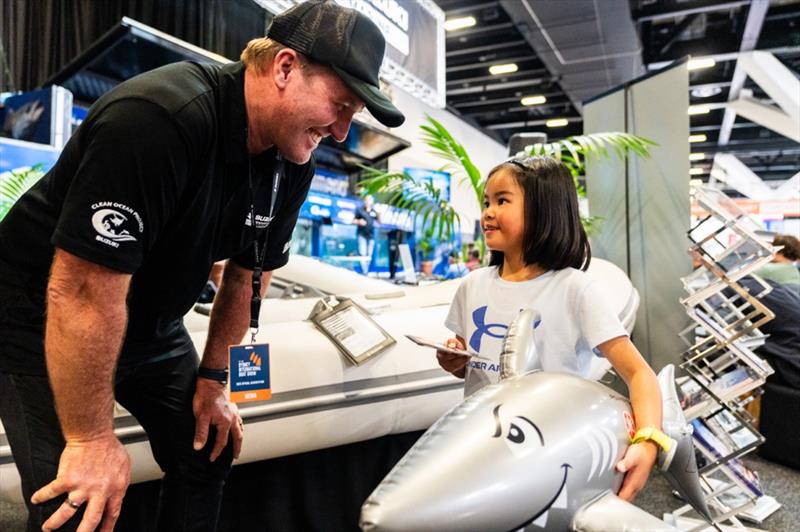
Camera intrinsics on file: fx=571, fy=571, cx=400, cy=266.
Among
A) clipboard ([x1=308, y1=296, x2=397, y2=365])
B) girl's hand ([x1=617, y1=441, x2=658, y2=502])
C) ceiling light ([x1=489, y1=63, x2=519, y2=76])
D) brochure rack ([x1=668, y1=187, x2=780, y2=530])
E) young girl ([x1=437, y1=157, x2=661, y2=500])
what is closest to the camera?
girl's hand ([x1=617, y1=441, x2=658, y2=502])

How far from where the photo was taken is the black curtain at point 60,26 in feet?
11.9

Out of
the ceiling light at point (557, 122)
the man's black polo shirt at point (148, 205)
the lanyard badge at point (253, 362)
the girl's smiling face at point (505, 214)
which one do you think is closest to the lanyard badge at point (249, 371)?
the lanyard badge at point (253, 362)

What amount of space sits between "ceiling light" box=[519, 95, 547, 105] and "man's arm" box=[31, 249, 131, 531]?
1052cm

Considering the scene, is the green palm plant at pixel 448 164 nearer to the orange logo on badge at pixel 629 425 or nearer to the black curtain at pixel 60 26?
the black curtain at pixel 60 26

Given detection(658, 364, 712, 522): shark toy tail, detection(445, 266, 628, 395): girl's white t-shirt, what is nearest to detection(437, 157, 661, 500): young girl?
detection(445, 266, 628, 395): girl's white t-shirt

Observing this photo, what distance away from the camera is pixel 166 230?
974mm

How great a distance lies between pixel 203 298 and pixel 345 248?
3.46m

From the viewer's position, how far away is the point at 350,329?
1.69m

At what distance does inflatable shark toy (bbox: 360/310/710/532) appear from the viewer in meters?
0.56

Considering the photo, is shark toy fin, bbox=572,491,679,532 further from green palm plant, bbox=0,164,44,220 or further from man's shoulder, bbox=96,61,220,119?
green palm plant, bbox=0,164,44,220

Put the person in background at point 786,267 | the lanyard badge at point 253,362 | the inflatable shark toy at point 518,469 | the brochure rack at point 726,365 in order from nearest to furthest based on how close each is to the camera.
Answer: the inflatable shark toy at point 518,469, the lanyard badge at point 253,362, the brochure rack at point 726,365, the person in background at point 786,267

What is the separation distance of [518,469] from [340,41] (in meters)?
0.72

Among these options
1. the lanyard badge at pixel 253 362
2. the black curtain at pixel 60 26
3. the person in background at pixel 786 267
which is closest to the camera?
the lanyard badge at pixel 253 362

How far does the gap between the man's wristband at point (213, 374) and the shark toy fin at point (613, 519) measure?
848 millimetres
